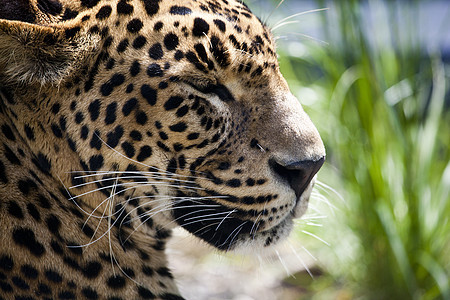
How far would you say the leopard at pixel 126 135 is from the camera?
2.29m

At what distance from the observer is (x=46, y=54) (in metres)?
2.25

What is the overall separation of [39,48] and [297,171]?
1051 mm

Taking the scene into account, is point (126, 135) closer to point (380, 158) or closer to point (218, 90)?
point (218, 90)

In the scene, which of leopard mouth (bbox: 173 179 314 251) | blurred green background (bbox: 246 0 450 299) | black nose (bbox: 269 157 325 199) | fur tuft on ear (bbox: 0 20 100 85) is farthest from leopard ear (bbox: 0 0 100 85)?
blurred green background (bbox: 246 0 450 299)

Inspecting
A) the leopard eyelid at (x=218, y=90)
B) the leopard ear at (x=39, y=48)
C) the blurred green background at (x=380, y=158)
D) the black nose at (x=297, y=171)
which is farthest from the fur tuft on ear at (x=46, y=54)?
the blurred green background at (x=380, y=158)

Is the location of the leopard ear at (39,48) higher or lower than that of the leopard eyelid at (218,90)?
lower

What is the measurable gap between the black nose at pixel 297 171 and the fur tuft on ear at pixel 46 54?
83 centimetres

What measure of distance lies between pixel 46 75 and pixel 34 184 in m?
0.42

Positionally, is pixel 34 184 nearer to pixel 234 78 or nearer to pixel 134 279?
pixel 134 279

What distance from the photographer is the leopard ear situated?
2.16m

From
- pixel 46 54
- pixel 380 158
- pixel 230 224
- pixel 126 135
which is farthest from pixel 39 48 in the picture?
pixel 380 158

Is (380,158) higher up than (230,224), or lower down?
higher up

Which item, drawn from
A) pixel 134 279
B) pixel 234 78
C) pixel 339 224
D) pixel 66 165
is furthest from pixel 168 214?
pixel 339 224

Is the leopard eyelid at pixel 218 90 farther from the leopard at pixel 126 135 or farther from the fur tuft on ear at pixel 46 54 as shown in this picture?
the fur tuft on ear at pixel 46 54
